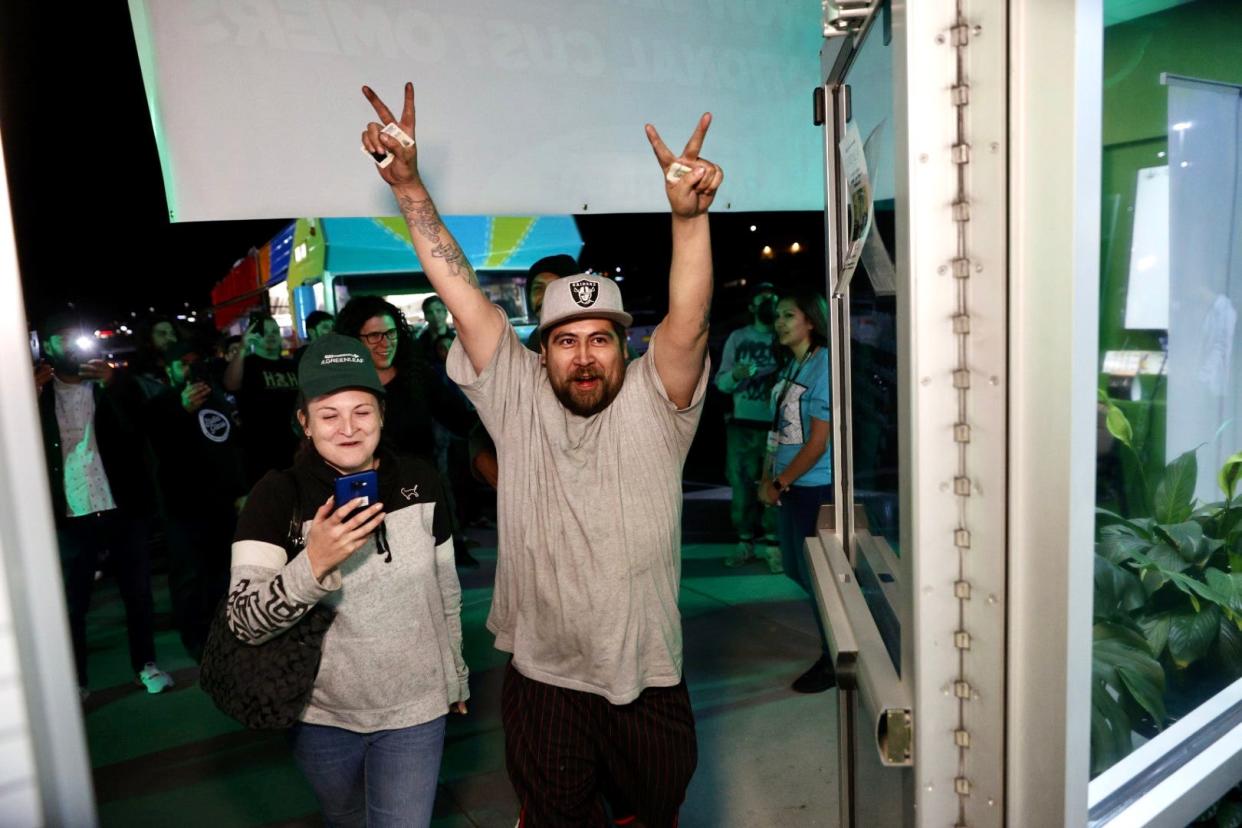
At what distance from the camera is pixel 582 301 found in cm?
240

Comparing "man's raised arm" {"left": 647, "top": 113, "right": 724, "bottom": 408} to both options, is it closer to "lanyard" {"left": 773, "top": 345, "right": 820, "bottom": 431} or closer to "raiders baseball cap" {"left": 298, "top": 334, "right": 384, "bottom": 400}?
"raiders baseball cap" {"left": 298, "top": 334, "right": 384, "bottom": 400}

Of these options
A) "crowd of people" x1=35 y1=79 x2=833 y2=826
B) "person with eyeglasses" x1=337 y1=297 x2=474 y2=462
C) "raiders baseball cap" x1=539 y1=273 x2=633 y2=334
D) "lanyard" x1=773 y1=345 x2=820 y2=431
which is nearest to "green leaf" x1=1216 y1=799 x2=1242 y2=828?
"crowd of people" x1=35 y1=79 x2=833 y2=826

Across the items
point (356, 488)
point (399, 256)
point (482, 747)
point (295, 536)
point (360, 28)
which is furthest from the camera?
point (399, 256)

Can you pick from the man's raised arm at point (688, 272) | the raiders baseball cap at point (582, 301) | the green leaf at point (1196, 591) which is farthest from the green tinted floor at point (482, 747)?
the raiders baseball cap at point (582, 301)

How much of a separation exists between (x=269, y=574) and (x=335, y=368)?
565 millimetres

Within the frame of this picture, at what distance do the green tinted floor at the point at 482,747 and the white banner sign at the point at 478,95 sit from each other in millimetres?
2383

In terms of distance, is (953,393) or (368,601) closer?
(953,393)

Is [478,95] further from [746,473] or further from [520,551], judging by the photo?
[746,473]

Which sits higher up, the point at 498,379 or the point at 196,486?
the point at 498,379

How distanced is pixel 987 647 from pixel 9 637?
4.19ft

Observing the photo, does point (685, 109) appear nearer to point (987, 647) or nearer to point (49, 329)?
point (987, 647)

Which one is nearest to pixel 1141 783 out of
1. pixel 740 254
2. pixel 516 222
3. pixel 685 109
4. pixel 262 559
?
pixel 262 559

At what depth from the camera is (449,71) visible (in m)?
2.74

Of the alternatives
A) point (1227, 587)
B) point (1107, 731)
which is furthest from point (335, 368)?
point (1227, 587)
